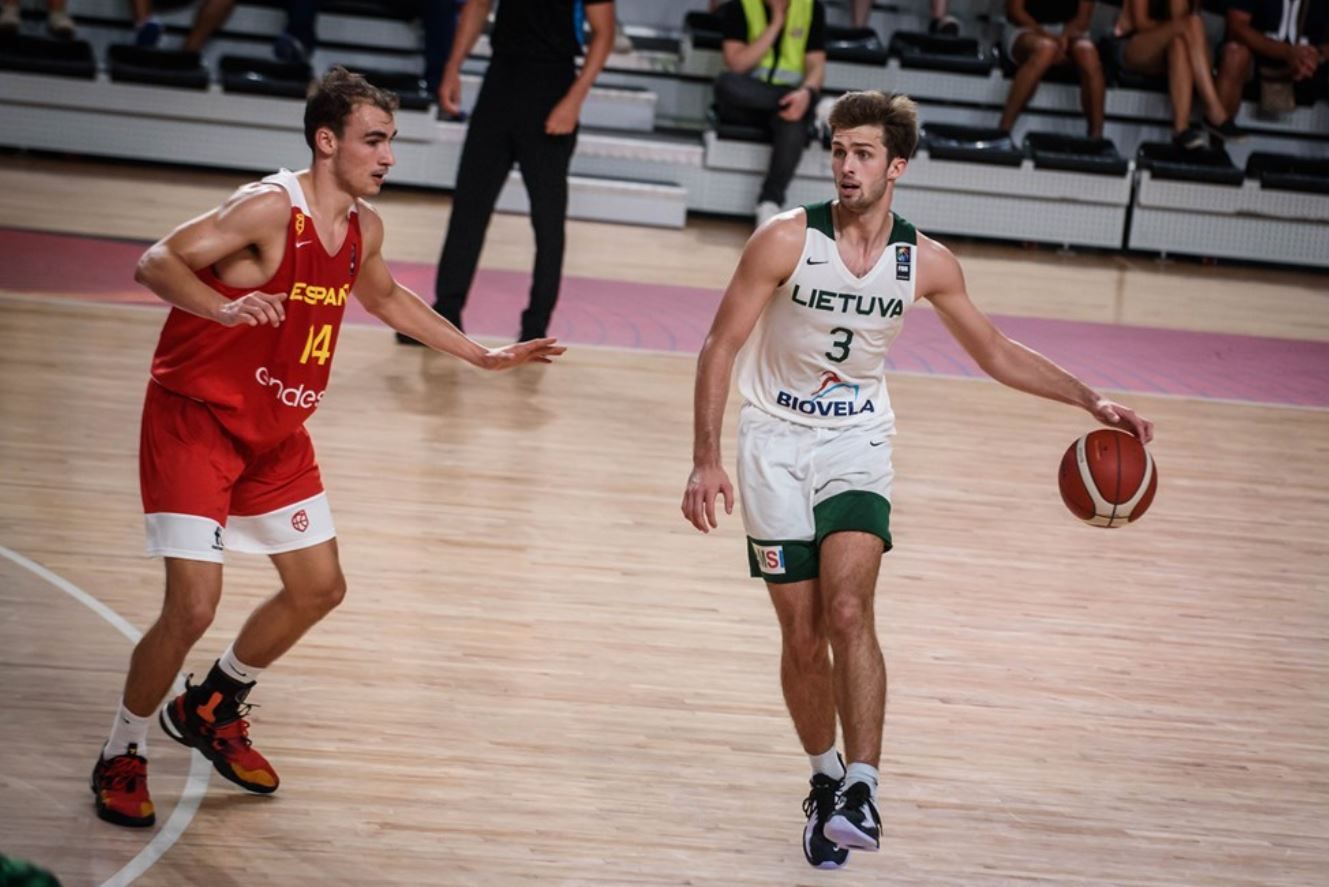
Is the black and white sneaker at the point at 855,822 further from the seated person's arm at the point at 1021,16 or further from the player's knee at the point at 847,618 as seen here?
the seated person's arm at the point at 1021,16

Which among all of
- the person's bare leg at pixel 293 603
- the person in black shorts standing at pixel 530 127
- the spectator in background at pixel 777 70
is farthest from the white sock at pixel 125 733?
the spectator in background at pixel 777 70

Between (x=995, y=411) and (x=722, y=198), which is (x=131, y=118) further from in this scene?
(x=995, y=411)

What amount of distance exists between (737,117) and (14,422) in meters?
6.71

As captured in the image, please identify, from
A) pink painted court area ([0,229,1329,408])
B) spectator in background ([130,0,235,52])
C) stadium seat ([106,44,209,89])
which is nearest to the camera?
pink painted court area ([0,229,1329,408])

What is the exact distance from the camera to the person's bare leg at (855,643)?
132 inches

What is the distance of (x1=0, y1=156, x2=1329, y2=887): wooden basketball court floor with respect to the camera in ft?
11.7

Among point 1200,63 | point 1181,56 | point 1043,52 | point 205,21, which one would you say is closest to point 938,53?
point 1043,52

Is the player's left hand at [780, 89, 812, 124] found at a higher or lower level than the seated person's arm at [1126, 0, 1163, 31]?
lower

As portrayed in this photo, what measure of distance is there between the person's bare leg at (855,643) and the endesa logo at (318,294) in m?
1.15

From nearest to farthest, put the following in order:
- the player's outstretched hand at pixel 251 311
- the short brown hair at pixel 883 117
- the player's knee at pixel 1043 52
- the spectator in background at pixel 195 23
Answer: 1. the player's outstretched hand at pixel 251 311
2. the short brown hair at pixel 883 117
3. the spectator in background at pixel 195 23
4. the player's knee at pixel 1043 52

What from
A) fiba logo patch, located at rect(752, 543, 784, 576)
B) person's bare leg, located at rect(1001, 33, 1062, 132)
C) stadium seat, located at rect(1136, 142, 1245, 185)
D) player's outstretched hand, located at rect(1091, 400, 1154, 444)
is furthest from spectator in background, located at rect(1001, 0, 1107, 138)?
fiba logo patch, located at rect(752, 543, 784, 576)

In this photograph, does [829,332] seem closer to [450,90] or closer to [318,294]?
[318,294]

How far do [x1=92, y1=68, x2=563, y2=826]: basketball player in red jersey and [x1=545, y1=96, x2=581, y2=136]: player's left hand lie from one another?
3.86 m

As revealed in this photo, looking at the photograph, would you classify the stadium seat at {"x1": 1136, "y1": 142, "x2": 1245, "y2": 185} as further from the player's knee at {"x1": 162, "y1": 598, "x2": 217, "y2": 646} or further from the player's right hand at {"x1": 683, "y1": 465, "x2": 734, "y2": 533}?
the player's knee at {"x1": 162, "y1": 598, "x2": 217, "y2": 646}
